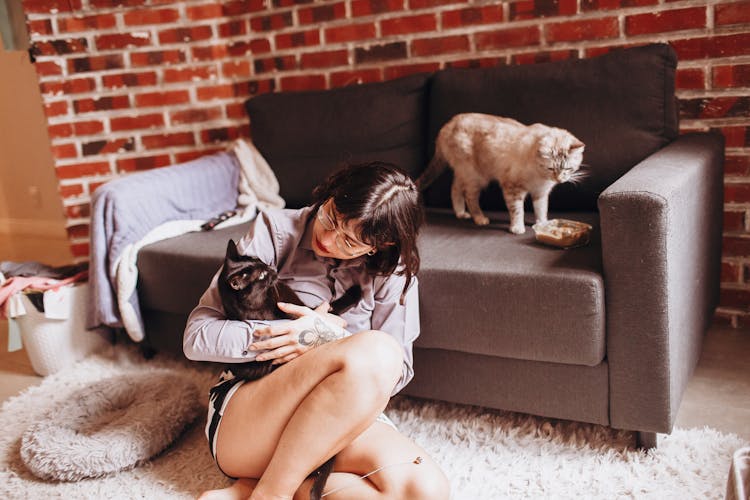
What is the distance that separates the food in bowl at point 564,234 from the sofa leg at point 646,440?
491mm

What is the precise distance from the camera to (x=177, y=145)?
2.96 m

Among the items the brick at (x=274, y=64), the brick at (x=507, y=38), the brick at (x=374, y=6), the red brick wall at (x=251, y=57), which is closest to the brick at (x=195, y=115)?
the red brick wall at (x=251, y=57)

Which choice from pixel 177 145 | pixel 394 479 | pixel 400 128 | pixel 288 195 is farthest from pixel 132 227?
pixel 394 479

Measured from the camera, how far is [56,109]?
2.80m

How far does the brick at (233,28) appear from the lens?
2973 millimetres

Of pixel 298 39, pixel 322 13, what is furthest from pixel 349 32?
pixel 298 39

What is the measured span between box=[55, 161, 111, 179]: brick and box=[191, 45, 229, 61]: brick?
611 millimetres

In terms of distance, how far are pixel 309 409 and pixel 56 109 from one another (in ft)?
6.84

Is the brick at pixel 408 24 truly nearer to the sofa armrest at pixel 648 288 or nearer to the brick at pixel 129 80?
the brick at pixel 129 80

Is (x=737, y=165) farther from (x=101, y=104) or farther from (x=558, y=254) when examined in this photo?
(x=101, y=104)

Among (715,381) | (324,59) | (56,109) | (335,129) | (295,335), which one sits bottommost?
(715,381)

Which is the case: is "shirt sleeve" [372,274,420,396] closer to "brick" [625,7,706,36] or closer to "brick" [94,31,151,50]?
"brick" [625,7,706,36]

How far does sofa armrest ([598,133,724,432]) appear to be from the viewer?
1477mm

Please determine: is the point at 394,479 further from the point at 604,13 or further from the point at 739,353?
the point at 604,13
